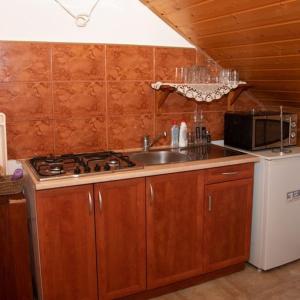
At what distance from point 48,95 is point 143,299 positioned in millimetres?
1486

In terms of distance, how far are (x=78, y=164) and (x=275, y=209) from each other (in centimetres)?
144

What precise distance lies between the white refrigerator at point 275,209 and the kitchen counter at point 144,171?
147 mm

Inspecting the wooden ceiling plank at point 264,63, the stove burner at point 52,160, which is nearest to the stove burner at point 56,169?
the stove burner at point 52,160

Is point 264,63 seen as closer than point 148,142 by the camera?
Yes

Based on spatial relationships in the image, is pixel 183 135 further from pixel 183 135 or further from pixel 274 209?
pixel 274 209

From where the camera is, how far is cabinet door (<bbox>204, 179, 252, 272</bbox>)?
249 centimetres

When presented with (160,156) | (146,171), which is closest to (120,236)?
(146,171)

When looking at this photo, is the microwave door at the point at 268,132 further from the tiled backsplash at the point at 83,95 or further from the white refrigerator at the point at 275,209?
the tiled backsplash at the point at 83,95

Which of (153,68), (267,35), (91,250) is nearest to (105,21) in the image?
(153,68)

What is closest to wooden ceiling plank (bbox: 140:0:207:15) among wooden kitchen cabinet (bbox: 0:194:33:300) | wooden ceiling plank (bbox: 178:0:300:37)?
wooden ceiling plank (bbox: 178:0:300:37)

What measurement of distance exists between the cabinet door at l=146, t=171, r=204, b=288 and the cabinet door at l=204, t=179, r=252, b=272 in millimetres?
73

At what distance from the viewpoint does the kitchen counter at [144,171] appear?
1.96 meters

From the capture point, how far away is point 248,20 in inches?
84.4

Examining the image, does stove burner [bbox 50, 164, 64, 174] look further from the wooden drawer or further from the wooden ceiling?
the wooden ceiling
